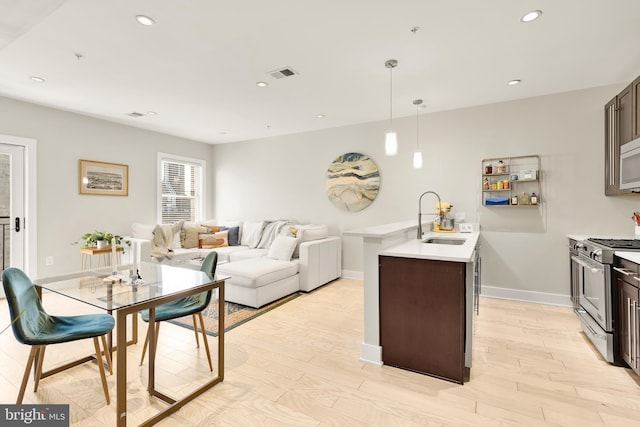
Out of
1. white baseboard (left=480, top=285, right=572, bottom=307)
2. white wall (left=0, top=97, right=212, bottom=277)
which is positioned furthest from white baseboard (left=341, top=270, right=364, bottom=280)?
white wall (left=0, top=97, right=212, bottom=277)

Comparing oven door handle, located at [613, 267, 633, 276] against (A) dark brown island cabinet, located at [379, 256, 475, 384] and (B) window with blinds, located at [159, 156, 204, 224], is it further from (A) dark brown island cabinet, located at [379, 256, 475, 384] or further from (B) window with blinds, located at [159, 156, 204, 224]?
(B) window with blinds, located at [159, 156, 204, 224]

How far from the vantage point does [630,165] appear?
283 centimetres

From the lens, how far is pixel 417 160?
3523mm

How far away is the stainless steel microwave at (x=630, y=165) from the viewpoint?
2670 mm

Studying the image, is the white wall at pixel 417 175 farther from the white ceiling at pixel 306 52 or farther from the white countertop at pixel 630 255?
the white countertop at pixel 630 255

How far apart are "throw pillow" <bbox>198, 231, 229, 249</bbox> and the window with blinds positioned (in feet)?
3.25

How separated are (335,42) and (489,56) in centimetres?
141

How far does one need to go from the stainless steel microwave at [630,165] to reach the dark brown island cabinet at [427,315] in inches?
73.5

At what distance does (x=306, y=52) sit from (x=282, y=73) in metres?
0.49

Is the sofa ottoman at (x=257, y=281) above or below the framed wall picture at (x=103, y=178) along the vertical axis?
below

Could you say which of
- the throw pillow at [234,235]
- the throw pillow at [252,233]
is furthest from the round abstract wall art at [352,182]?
the throw pillow at [234,235]

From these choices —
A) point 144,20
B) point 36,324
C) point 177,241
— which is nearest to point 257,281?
point 36,324

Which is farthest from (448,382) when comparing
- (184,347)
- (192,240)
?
(192,240)

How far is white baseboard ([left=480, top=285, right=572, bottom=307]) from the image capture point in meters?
3.74
